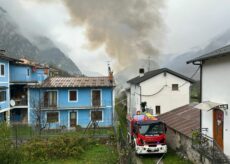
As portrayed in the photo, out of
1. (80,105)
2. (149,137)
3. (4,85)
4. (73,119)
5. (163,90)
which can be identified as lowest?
(73,119)

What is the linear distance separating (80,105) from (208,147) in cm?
2274

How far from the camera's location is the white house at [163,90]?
34.8 meters

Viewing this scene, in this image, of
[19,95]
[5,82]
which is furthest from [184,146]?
[19,95]

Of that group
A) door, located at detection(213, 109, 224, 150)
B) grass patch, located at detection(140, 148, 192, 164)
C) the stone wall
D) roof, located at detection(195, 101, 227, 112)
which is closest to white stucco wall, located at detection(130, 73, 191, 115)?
the stone wall

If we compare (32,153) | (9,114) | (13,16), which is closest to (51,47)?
(13,16)

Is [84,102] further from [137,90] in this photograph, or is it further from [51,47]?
[51,47]

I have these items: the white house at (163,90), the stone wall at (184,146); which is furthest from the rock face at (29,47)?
the stone wall at (184,146)

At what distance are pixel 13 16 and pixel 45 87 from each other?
12271cm

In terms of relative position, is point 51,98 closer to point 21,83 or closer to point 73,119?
point 73,119

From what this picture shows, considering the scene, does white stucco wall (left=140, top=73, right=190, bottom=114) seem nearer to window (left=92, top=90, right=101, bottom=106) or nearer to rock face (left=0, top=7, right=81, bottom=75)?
window (left=92, top=90, right=101, bottom=106)

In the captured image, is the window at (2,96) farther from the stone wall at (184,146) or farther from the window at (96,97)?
the stone wall at (184,146)

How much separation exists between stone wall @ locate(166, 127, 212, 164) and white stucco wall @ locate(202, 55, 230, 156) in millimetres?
1629

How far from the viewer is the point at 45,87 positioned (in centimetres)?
3525

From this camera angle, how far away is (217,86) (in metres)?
14.5
